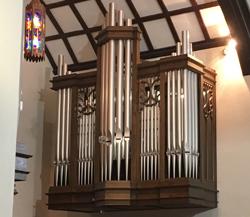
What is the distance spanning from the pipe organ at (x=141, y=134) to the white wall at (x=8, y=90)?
4.56 meters

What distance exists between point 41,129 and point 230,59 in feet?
11.1

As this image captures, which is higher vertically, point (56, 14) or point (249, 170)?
point (56, 14)

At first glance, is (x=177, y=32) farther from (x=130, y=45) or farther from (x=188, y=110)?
(x=188, y=110)

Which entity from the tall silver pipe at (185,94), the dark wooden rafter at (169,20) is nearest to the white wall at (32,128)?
the dark wooden rafter at (169,20)

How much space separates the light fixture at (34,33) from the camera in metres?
6.68

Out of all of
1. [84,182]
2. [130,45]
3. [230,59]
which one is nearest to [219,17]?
[230,59]

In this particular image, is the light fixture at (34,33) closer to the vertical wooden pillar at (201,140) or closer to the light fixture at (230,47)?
the vertical wooden pillar at (201,140)

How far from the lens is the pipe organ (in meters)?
8.00

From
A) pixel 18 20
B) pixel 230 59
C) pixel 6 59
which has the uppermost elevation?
pixel 230 59

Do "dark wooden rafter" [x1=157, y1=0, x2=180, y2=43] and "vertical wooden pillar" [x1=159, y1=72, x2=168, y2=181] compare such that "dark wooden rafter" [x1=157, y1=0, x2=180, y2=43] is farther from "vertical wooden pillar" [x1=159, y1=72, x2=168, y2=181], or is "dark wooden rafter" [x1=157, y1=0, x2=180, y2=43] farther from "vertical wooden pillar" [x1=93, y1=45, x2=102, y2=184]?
"vertical wooden pillar" [x1=93, y1=45, x2=102, y2=184]

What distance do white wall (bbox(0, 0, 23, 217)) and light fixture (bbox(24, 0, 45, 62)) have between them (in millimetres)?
3035

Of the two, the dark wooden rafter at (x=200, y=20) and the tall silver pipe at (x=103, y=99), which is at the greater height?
the dark wooden rafter at (x=200, y=20)

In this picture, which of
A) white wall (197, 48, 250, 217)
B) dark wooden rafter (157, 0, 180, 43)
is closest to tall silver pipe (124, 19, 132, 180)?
dark wooden rafter (157, 0, 180, 43)

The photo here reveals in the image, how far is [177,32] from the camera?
8.95 meters
